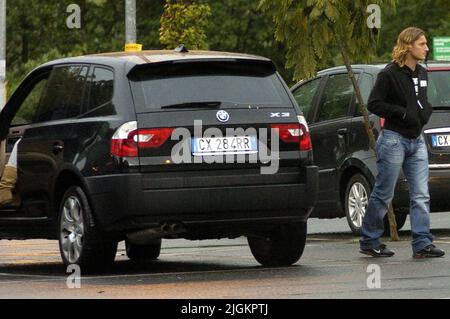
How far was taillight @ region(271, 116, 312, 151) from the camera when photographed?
11.8 metres

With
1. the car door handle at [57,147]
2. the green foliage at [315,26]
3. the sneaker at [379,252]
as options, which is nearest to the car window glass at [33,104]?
the car door handle at [57,147]

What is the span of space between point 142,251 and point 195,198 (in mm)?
2601

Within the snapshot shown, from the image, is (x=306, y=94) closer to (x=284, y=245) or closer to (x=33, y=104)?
(x=33, y=104)

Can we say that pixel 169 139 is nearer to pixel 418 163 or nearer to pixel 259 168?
pixel 259 168

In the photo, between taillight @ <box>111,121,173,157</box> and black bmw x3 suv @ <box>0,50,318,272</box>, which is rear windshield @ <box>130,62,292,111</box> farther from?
taillight @ <box>111,121,173,157</box>

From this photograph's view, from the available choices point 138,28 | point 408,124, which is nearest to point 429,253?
point 408,124

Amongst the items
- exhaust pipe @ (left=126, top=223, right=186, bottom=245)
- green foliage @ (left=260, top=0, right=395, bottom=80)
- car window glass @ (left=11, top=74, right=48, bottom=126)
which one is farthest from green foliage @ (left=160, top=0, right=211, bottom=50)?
exhaust pipe @ (left=126, top=223, right=186, bottom=245)

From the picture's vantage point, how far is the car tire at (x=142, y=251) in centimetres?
1388

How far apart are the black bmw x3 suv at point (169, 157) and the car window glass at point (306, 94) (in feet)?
15.1

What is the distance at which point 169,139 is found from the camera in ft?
37.4

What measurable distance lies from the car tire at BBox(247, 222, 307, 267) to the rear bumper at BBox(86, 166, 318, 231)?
542mm

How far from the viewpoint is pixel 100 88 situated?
39.5ft

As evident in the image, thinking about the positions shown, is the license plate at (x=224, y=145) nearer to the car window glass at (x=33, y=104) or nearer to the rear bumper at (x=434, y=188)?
the car window glass at (x=33, y=104)
